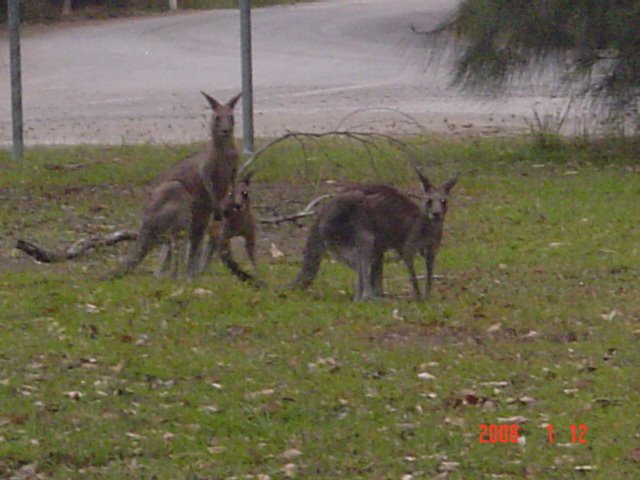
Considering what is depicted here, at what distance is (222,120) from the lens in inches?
390

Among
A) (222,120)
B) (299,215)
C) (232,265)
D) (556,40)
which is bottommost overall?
(232,265)

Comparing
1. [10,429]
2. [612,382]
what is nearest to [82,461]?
[10,429]

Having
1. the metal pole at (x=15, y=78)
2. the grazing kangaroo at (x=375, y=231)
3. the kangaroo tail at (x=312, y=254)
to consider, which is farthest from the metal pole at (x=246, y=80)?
the grazing kangaroo at (x=375, y=231)

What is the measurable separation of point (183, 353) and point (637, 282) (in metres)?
3.23

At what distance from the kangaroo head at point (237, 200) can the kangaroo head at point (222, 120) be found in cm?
56

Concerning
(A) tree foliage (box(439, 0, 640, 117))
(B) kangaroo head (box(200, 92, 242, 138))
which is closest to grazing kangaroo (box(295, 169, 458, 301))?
(B) kangaroo head (box(200, 92, 242, 138))

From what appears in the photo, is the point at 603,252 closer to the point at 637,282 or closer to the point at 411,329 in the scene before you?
the point at 637,282

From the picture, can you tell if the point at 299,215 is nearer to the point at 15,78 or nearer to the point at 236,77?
the point at 15,78

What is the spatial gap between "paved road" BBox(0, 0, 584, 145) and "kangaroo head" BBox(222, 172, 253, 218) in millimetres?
6282

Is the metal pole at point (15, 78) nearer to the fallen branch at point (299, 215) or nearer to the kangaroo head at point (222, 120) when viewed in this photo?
the fallen branch at point (299, 215)

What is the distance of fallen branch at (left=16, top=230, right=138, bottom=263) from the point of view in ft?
32.5
